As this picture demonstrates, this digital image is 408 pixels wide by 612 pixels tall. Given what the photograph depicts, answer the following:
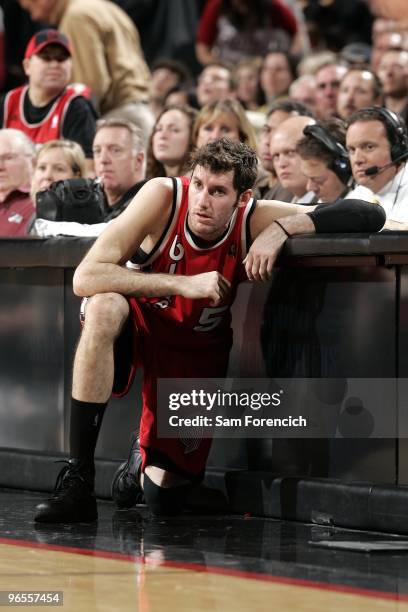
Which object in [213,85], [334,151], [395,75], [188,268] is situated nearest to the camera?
[188,268]

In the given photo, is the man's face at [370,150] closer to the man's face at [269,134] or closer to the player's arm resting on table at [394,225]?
the player's arm resting on table at [394,225]

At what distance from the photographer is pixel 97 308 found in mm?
5395

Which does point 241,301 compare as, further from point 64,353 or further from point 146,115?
point 146,115

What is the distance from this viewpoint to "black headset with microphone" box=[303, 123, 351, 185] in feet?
22.9

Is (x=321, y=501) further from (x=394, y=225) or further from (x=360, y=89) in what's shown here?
(x=360, y=89)

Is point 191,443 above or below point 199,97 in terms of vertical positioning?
below

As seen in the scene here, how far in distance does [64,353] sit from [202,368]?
1006mm

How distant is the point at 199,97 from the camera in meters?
11.3

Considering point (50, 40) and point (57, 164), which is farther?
point (50, 40)

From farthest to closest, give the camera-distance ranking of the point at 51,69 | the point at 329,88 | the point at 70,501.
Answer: the point at 329,88, the point at 51,69, the point at 70,501

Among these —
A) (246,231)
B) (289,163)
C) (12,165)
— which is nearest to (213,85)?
(12,165)

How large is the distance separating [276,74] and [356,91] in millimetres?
2690

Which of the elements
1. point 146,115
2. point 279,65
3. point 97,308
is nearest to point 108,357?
point 97,308

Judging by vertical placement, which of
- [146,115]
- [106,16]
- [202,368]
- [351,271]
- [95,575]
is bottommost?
[95,575]
